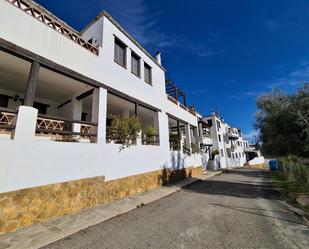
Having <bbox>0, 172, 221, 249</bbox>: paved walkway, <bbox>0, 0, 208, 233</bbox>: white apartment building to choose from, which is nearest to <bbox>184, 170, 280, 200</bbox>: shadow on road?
<bbox>0, 0, 208, 233</bbox>: white apartment building

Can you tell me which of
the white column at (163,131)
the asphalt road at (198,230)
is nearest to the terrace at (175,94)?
the white column at (163,131)

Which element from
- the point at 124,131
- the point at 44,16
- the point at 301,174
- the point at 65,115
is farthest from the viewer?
the point at 301,174

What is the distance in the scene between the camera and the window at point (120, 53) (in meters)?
10.9

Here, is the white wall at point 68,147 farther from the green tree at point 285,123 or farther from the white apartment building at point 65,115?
the green tree at point 285,123

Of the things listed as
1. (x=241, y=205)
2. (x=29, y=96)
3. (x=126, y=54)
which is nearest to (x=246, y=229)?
(x=241, y=205)

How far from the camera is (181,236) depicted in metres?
4.68

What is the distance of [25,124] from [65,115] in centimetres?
578

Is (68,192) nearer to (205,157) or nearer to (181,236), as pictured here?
(181,236)

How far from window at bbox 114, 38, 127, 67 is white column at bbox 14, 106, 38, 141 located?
249 inches

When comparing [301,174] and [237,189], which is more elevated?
[301,174]

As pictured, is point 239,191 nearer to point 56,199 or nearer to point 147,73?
point 56,199

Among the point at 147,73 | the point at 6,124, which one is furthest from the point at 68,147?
the point at 147,73

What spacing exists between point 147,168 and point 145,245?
6942 mm

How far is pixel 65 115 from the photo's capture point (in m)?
11.0
